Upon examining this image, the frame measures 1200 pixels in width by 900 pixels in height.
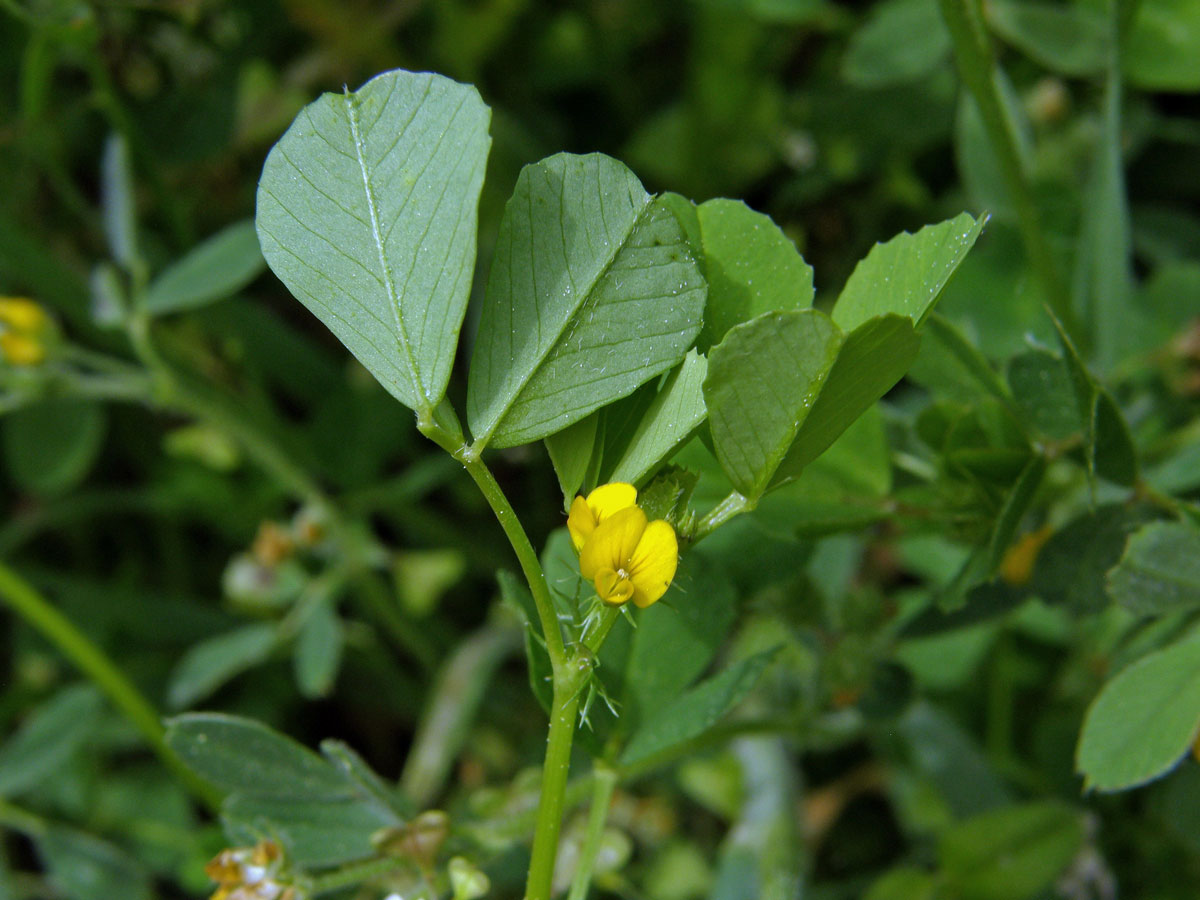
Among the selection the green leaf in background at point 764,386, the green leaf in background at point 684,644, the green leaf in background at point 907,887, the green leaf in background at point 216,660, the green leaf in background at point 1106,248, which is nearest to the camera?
the green leaf in background at point 764,386

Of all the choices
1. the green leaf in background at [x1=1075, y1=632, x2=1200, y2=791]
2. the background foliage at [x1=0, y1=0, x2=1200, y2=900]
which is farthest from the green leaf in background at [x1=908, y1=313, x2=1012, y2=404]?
the green leaf in background at [x1=1075, y1=632, x2=1200, y2=791]

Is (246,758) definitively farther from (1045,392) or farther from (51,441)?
(51,441)

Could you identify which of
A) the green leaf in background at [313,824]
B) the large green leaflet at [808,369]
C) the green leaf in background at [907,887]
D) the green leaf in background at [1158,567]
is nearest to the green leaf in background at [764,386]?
the large green leaflet at [808,369]

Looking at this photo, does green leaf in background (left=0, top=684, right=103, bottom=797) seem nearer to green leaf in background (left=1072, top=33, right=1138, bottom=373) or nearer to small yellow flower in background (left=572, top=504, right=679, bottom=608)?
small yellow flower in background (left=572, top=504, right=679, bottom=608)

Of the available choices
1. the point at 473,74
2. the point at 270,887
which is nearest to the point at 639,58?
the point at 473,74

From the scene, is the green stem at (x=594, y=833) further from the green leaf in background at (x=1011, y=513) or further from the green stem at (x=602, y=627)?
the green leaf in background at (x=1011, y=513)

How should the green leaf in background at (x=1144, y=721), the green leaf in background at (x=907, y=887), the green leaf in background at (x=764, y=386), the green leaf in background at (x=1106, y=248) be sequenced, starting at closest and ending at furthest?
the green leaf in background at (x=764, y=386) → the green leaf in background at (x=1144, y=721) → the green leaf in background at (x=1106, y=248) → the green leaf in background at (x=907, y=887)

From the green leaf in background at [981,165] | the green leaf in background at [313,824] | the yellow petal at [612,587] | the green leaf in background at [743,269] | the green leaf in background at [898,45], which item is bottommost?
the green leaf in background at [313,824]
